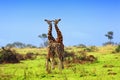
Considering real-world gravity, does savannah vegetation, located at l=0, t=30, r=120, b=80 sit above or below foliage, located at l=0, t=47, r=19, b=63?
below

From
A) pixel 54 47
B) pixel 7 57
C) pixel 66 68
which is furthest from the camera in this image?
pixel 7 57

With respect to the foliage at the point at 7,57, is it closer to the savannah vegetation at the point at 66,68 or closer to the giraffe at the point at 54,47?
the savannah vegetation at the point at 66,68

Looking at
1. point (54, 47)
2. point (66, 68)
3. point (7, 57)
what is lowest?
point (66, 68)

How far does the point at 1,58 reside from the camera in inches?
1393

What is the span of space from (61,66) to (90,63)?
7.01 metres

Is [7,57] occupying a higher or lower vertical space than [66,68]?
higher

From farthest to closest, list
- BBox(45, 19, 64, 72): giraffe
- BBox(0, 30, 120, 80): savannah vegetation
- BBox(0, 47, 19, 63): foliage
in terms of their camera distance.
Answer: BBox(0, 47, 19, 63): foliage < BBox(45, 19, 64, 72): giraffe < BBox(0, 30, 120, 80): savannah vegetation

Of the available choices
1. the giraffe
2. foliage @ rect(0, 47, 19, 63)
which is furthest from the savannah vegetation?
the giraffe

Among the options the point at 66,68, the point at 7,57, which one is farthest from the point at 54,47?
the point at 7,57

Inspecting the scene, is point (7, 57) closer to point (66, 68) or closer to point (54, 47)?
point (66, 68)

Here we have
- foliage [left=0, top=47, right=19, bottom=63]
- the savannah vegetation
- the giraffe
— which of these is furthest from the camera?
foliage [left=0, top=47, right=19, bottom=63]

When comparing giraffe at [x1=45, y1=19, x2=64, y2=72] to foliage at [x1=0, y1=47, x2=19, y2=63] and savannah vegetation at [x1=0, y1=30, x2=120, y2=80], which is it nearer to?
savannah vegetation at [x1=0, y1=30, x2=120, y2=80]

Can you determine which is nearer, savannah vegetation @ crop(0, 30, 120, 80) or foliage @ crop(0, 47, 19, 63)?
savannah vegetation @ crop(0, 30, 120, 80)

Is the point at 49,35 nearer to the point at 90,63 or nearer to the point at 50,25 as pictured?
the point at 50,25
